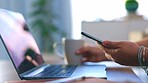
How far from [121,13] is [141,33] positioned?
0.85 metres

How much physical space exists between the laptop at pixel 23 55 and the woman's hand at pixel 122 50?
59 millimetres

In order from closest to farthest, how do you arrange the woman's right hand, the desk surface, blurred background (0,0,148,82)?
the desk surface
the woman's right hand
blurred background (0,0,148,82)

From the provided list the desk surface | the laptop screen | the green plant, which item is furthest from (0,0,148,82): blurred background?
the desk surface

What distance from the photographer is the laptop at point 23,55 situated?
74 centimetres

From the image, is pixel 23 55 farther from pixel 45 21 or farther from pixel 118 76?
pixel 45 21

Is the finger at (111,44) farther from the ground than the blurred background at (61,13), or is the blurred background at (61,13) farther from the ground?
the finger at (111,44)

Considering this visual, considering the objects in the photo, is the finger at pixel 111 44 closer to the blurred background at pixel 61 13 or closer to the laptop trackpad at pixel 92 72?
the laptop trackpad at pixel 92 72

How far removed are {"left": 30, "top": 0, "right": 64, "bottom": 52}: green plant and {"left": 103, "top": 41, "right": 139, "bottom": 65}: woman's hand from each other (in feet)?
8.58

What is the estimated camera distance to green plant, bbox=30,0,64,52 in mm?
3363

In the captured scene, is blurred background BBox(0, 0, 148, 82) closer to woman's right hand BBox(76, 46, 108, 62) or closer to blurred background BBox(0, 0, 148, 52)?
blurred background BBox(0, 0, 148, 52)

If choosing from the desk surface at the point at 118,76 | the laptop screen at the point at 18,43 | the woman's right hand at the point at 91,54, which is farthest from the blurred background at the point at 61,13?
the desk surface at the point at 118,76

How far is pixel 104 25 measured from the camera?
7.43ft

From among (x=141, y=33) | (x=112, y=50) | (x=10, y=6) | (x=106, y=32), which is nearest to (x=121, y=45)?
(x=112, y=50)

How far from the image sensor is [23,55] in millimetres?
846
